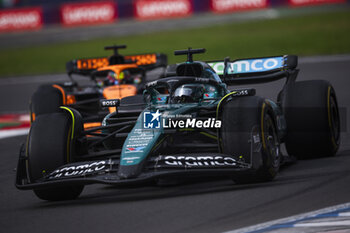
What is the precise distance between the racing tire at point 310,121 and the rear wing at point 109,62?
242 inches

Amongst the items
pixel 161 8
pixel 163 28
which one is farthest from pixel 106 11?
pixel 163 28

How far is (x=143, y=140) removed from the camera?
721 centimetres

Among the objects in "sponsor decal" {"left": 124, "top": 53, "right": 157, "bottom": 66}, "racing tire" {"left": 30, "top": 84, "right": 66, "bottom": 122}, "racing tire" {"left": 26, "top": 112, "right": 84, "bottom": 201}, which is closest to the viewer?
"racing tire" {"left": 26, "top": 112, "right": 84, "bottom": 201}

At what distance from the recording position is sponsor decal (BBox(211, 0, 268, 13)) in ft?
129

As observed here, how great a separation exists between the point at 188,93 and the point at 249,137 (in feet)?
3.99

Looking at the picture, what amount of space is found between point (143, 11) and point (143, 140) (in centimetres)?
3492

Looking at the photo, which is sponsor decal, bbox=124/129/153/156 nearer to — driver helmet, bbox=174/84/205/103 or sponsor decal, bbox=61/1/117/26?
driver helmet, bbox=174/84/205/103

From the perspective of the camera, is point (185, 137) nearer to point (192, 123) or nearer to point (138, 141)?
point (192, 123)

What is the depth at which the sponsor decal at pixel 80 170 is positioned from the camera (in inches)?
278

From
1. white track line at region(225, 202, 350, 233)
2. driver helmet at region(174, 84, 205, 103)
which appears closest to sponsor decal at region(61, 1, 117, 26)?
driver helmet at region(174, 84, 205, 103)

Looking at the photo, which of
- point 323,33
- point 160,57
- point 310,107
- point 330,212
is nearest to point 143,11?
point 323,33

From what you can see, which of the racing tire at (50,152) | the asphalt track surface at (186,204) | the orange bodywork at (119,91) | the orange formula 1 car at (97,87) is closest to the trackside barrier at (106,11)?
the orange formula 1 car at (97,87)

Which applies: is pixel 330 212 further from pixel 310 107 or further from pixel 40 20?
pixel 40 20

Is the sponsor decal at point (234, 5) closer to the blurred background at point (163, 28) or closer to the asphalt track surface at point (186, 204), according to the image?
the blurred background at point (163, 28)
